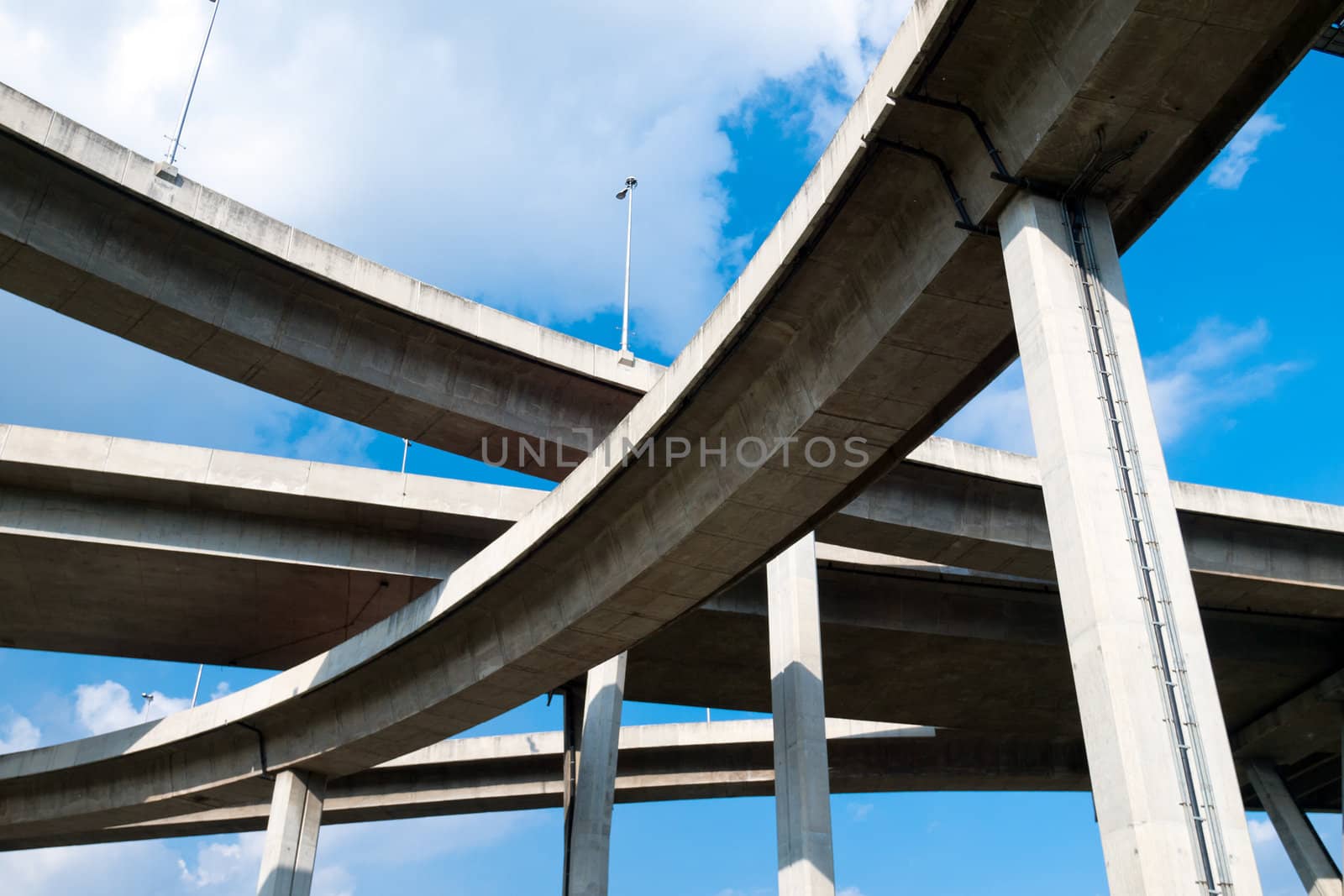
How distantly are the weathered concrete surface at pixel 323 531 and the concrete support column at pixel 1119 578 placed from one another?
375 inches

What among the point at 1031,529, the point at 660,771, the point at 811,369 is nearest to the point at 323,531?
the point at 811,369

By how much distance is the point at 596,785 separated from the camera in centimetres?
2164

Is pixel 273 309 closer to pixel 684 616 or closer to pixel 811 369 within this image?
pixel 684 616

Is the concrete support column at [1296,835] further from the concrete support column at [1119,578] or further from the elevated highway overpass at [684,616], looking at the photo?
the concrete support column at [1119,578]

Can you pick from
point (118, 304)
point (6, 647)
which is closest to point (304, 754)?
point (6, 647)

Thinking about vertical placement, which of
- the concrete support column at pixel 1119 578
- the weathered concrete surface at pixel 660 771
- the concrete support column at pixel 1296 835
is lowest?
the concrete support column at pixel 1119 578

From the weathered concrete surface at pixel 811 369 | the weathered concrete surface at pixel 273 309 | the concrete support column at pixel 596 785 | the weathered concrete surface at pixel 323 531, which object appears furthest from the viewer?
the concrete support column at pixel 596 785

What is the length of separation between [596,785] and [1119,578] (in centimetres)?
1484

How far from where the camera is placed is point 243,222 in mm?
18000

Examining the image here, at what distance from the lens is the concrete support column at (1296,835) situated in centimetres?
2991

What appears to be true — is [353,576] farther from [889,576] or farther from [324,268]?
[889,576]

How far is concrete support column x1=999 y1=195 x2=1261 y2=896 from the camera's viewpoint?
7.73 meters

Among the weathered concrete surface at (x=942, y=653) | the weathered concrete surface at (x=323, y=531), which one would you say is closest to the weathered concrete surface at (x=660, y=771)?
the weathered concrete surface at (x=942, y=653)

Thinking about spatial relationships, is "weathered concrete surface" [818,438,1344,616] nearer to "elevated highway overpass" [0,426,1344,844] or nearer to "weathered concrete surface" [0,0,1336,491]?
"elevated highway overpass" [0,426,1344,844]
